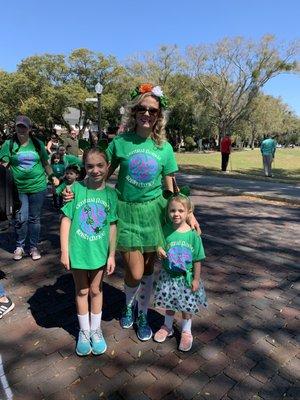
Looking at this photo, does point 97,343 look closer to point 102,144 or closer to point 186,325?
point 186,325

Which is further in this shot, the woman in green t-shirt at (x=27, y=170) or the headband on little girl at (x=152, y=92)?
the woman in green t-shirt at (x=27, y=170)

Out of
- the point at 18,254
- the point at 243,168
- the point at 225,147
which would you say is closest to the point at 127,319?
the point at 18,254

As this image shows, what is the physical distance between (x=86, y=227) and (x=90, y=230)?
38 millimetres

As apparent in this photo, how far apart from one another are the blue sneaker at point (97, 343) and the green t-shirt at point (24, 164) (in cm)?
241

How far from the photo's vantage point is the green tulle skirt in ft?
10.0

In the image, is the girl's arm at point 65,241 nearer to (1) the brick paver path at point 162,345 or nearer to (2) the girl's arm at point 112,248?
(2) the girl's arm at point 112,248

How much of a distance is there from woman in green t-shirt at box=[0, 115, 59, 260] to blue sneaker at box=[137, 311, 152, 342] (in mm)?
2119

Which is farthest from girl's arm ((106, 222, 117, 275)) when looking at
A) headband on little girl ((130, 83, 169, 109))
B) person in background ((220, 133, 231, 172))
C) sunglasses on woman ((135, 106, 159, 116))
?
person in background ((220, 133, 231, 172))

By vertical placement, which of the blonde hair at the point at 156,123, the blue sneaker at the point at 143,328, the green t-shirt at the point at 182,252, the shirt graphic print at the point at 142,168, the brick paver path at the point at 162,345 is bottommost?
the brick paver path at the point at 162,345

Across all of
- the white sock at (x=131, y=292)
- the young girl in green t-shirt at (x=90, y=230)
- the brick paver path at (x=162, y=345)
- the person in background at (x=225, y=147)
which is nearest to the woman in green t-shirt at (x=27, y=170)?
the brick paver path at (x=162, y=345)

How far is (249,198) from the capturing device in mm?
11406

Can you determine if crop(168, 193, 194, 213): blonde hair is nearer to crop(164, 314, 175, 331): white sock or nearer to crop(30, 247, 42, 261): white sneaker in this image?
crop(164, 314, 175, 331): white sock

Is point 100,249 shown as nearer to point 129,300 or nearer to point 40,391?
point 129,300

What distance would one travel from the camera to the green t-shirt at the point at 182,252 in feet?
10.1
